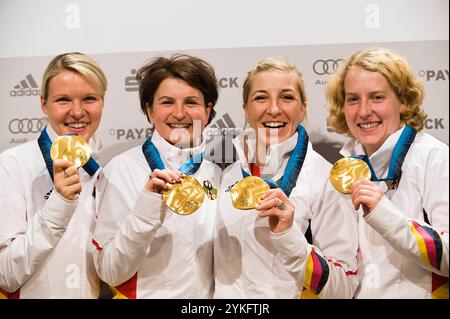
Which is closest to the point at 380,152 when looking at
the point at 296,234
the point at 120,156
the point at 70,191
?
the point at 296,234

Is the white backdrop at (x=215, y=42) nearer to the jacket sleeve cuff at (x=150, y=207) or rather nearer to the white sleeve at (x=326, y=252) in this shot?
the white sleeve at (x=326, y=252)

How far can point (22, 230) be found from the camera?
7.75 ft

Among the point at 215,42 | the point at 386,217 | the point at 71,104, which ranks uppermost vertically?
the point at 215,42

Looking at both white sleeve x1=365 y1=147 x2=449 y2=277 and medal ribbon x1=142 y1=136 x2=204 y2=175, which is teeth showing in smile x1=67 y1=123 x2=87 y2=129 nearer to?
medal ribbon x1=142 y1=136 x2=204 y2=175

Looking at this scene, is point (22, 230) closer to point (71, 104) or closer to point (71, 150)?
point (71, 150)

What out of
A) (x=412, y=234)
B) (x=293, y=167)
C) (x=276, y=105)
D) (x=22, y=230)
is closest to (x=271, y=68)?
(x=276, y=105)

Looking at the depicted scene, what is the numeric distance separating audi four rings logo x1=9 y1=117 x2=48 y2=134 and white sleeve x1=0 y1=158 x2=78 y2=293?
0.21 meters

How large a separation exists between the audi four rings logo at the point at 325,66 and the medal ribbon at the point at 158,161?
0.64m

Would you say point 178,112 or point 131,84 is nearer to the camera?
point 178,112

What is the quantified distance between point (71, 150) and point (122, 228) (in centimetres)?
38

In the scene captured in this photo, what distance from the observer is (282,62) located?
95.3 inches

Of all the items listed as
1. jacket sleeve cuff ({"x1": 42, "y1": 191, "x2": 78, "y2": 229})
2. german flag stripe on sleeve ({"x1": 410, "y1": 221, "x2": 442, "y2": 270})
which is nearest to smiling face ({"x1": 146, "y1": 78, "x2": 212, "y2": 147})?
jacket sleeve cuff ({"x1": 42, "y1": 191, "x2": 78, "y2": 229})

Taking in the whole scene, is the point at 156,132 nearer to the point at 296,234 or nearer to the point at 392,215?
the point at 296,234
